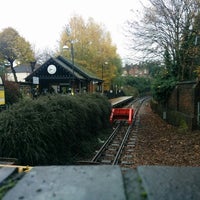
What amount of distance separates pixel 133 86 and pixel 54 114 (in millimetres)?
67144

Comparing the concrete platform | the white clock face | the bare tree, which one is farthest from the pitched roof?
the concrete platform

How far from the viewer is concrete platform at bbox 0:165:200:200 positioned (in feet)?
3.56

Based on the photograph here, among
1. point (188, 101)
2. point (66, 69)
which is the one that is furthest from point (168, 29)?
point (66, 69)

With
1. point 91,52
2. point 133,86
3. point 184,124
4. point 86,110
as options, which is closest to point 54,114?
point 86,110

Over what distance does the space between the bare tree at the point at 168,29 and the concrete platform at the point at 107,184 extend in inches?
608

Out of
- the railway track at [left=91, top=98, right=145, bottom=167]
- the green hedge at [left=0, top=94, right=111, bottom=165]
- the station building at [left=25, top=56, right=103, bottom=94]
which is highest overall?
the station building at [left=25, top=56, right=103, bottom=94]

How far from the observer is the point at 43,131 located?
706 cm

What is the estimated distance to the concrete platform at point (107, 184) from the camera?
108 cm

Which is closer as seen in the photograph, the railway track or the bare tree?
the railway track

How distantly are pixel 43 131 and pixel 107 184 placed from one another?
6.14 meters

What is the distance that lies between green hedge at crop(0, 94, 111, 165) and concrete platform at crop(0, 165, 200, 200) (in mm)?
5430

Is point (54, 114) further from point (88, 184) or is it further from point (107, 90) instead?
point (107, 90)

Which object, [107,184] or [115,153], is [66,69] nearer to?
[115,153]

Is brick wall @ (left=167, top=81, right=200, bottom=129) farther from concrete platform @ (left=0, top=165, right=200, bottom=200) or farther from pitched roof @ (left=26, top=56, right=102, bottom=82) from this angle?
pitched roof @ (left=26, top=56, right=102, bottom=82)
